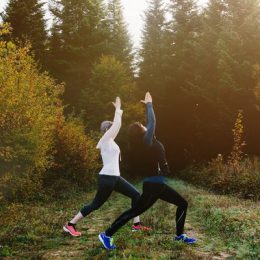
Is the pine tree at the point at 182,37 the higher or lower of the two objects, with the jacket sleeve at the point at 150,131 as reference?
higher

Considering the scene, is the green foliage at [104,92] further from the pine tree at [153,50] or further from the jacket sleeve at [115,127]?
the jacket sleeve at [115,127]

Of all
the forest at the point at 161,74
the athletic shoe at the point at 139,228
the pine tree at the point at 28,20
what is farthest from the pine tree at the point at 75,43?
the athletic shoe at the point at 139,228

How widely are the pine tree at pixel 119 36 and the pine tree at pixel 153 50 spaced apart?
1.60 m

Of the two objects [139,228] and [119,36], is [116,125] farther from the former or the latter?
[119,36]

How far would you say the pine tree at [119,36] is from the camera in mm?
50062

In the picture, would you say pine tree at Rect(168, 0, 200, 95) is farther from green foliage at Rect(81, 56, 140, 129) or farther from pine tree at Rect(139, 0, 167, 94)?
green foliage at Rect(81, 56, 140, 129)

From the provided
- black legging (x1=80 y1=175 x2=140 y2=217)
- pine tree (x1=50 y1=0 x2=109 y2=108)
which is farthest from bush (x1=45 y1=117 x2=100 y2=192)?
pine tree (x1=50 y1=0 x2=109 y2=108)

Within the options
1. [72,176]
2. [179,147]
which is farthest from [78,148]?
[179,147]

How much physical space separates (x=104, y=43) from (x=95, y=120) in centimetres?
857

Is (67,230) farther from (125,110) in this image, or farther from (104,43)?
(104,43)

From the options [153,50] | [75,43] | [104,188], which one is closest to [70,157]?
[104,188]

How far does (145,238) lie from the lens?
8.89 metres

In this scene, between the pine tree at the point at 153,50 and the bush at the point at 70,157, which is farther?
the pine tree at the point at 153,50

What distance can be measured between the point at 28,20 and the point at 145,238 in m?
32.1
